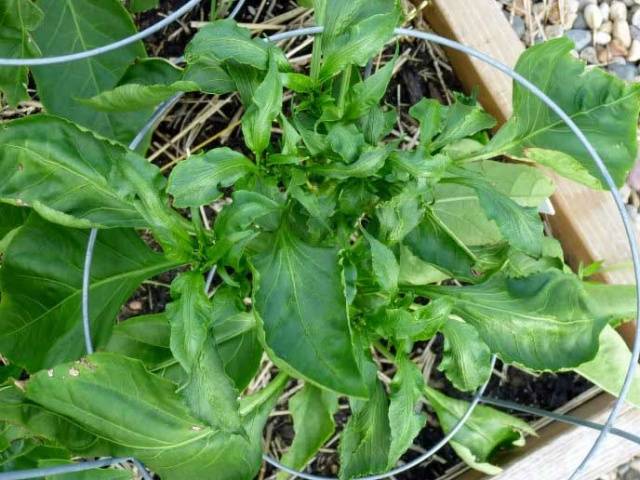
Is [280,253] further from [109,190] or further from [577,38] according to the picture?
[577,38]

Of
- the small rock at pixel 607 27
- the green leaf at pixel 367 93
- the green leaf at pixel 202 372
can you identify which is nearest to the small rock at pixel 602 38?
the small rock at pixel 607 27

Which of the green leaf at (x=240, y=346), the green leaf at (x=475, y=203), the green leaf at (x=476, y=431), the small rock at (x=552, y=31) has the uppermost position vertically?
the small rock at (x=552, y=31)

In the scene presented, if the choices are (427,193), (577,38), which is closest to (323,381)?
(427,193)

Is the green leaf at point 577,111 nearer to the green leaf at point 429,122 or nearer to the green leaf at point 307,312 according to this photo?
the green leaf at point 429,122

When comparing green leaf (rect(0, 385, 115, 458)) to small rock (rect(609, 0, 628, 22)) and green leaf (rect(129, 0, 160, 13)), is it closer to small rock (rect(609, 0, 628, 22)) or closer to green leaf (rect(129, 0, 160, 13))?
green leaf (rect(129, 0, 160, 13))

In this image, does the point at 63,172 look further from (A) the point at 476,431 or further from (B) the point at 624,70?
(B) the point at 624,70

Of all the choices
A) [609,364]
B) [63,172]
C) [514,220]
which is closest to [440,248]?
[514,220]

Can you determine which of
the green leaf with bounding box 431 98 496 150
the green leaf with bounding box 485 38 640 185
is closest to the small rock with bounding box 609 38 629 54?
the green leaf with bounding box 485 38 640 185
